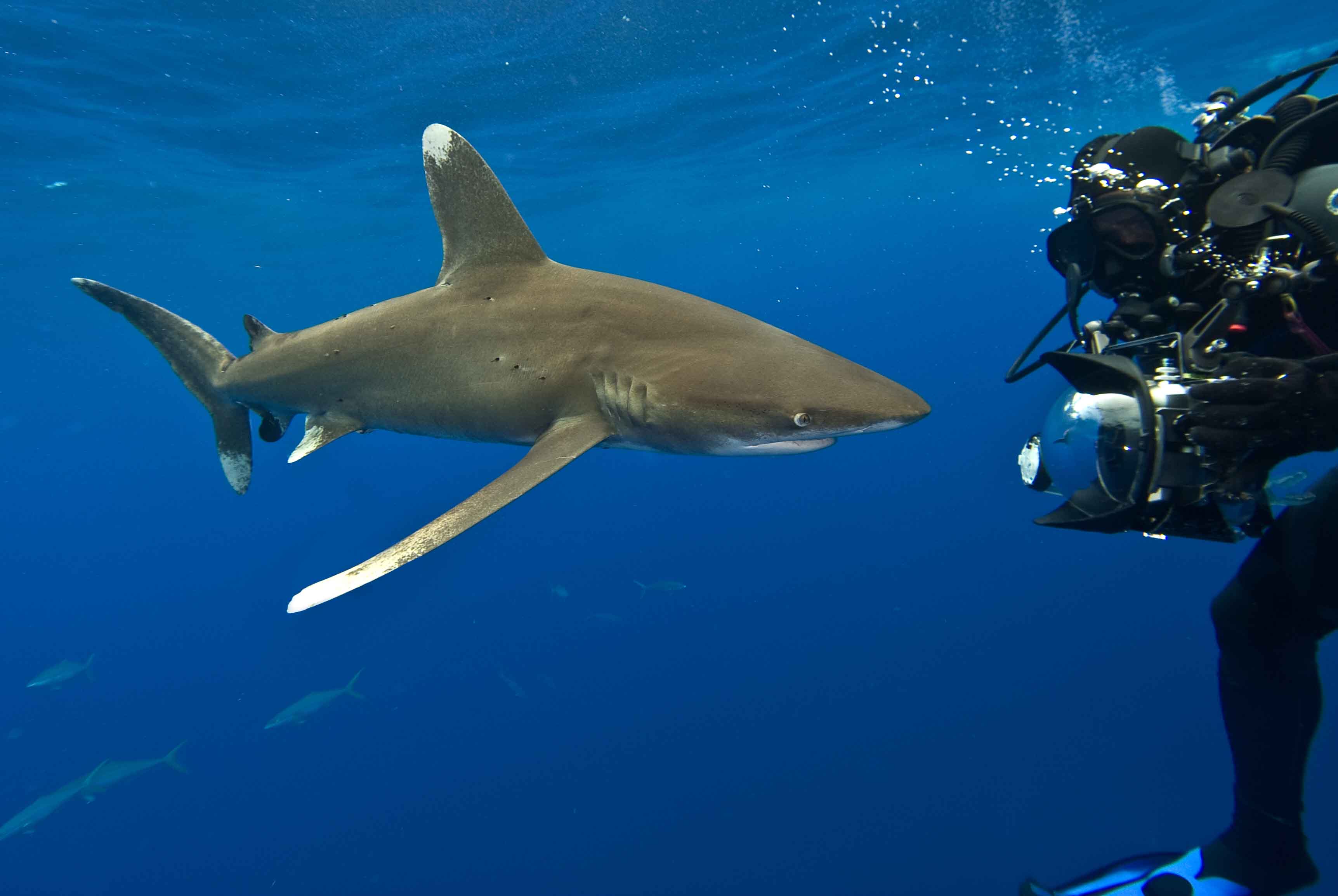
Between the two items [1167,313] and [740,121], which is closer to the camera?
[1167,313]

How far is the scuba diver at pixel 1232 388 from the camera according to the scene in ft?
7.55

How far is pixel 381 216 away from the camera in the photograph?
3191 cm

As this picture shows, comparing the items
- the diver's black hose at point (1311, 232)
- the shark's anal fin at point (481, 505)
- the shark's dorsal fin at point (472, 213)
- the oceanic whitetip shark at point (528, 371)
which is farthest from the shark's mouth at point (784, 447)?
the diver's black hose at point (1311, 232)

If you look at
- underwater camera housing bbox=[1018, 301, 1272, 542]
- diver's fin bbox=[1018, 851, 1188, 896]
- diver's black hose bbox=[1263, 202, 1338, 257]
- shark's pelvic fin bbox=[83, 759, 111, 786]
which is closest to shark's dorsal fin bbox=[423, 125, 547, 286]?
underwater camera housing bbox=[1018, 301, 1272, 542]

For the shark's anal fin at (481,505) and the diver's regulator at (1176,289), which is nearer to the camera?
the diver's regulator at (1176,289)

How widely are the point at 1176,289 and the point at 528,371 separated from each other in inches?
130

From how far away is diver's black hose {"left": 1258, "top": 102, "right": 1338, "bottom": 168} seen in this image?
8.80 feet

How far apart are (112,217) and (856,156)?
112ft

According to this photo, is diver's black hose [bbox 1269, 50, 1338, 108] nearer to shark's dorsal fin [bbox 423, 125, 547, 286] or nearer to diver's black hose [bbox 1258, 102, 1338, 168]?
diver's black hose [bbox 1258, 102, 1338, 168]

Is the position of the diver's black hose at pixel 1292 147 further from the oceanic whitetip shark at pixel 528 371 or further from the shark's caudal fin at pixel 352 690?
the shark's caudal fin at pixel 352 690

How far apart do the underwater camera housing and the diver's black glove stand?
2.8 inches

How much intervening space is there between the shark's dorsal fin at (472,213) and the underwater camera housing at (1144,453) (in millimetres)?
2961

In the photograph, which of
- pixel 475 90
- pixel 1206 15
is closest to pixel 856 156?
pixel 1206 15

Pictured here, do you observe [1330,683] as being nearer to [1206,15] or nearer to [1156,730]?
[1156,730]
